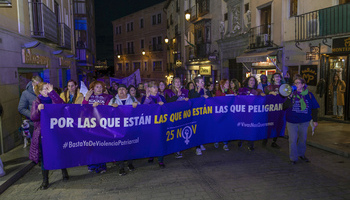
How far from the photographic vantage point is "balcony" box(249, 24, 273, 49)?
1555cm

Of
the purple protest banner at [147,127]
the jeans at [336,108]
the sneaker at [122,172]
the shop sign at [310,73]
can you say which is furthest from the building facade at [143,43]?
the sneaker at [122,172]

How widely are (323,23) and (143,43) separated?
3987 centimetres

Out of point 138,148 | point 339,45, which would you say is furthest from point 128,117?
point 339,45

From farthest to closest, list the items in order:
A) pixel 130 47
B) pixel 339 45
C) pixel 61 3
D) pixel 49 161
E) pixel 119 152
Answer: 1. pixel 130 47
2. pixel 61 3
3. pixel 339 45
4. pixel 119 152
5. pixel 49 161

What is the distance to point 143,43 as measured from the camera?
161 ft

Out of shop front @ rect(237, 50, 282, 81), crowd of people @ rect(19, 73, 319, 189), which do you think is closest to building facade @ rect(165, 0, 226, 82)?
shop front @ rect(237, 50, 282, 81)

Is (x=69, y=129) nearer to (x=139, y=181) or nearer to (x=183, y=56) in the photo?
(x=139, y=181)

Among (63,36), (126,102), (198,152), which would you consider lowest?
(198,152)

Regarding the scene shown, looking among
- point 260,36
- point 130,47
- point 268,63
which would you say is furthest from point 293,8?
point 130,47

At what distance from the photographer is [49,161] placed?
546 cm

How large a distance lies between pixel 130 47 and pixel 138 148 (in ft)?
160

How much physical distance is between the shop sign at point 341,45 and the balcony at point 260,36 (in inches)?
157

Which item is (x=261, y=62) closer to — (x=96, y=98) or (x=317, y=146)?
(x=317, y=146)

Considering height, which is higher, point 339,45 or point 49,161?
point 339,45
